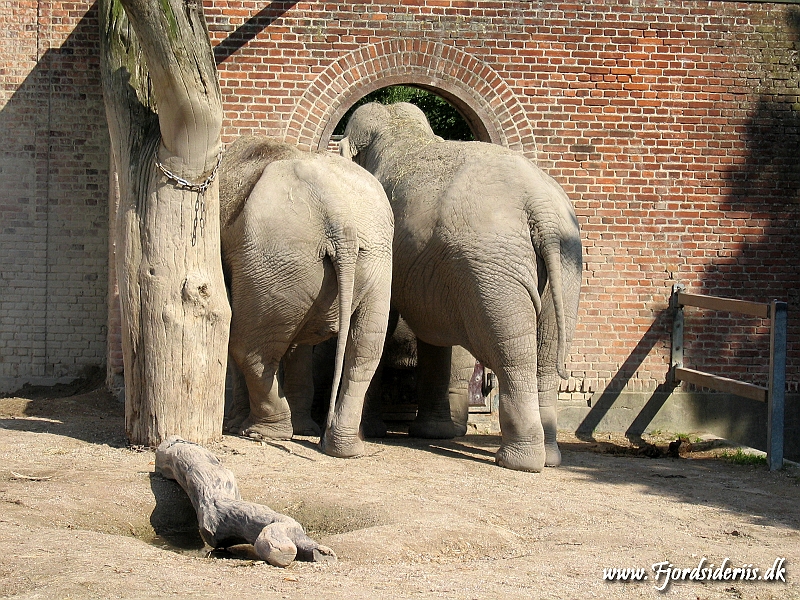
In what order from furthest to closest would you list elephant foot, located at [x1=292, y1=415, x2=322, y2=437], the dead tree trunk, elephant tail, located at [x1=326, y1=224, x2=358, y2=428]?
elephant foot, located at [x1=292, y1=415, x2=322, y2=437], elephant tail, located at [x1=326, y1=224, x2=358, y2=428], the dead tree trunk

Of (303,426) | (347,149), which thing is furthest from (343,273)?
(347,149)

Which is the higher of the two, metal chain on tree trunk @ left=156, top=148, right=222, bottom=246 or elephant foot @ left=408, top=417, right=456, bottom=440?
metal chain on tree trunk @ left=156, top=148, right=222, bottom=246

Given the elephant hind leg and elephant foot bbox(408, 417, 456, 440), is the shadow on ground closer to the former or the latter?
elephant foot bbox(408, 417, 456, 440)

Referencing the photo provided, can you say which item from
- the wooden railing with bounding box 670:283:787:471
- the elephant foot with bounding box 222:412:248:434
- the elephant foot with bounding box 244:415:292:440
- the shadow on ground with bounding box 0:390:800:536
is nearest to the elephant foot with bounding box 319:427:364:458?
the shadow on ground with bounding box 0:390:800:536

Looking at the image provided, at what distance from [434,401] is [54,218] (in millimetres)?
3994

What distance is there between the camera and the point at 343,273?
22.5 feet

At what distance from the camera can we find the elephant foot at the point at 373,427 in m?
8.30

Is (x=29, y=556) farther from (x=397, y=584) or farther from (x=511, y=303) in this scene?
(x=511, y=303)

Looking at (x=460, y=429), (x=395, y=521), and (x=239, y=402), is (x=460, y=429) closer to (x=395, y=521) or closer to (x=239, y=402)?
(x=239, y=402)

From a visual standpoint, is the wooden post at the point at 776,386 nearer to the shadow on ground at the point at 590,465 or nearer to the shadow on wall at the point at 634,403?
the shadow on ground at the point at 590,465

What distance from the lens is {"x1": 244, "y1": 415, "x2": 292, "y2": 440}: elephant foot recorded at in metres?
7.40

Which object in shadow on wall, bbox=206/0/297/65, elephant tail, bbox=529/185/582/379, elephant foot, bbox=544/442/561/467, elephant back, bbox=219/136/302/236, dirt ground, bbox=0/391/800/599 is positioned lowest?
dirt ground, bbox=0/391/800/599

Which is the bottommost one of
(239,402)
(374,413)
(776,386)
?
(374,413)

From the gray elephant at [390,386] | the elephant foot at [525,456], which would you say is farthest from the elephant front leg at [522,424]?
the gray elephant at [390,386]
